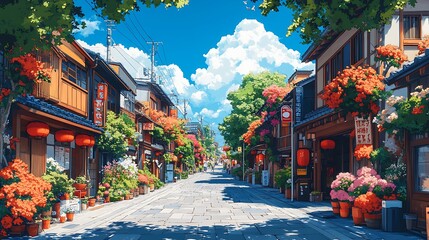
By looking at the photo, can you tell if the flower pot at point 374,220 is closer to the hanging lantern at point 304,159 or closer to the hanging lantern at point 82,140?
the hanging lantern at point 304,159

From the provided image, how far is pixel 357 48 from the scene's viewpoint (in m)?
18.5

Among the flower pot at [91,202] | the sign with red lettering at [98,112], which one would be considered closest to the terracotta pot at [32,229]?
the flower pot at [91,202]

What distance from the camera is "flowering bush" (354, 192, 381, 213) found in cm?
1317

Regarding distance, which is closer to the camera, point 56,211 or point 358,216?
point 358,216

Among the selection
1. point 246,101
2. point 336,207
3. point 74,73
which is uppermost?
point 246,101

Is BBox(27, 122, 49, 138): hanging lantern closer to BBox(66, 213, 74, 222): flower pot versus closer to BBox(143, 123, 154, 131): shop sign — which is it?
BBox(66, 213, 74, 222): flower pot

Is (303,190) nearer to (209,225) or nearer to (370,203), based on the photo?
(370,203)

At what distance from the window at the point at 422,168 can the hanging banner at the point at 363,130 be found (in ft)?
11.0

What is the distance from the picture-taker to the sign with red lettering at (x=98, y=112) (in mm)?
21781

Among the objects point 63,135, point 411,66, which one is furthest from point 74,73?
point 411,66

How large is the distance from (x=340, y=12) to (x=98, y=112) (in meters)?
15.4

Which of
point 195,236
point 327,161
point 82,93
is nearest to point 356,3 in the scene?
point 195,236

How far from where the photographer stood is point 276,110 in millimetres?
35000

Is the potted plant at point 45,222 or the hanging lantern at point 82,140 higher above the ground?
the hanging lantern at point 82,140
